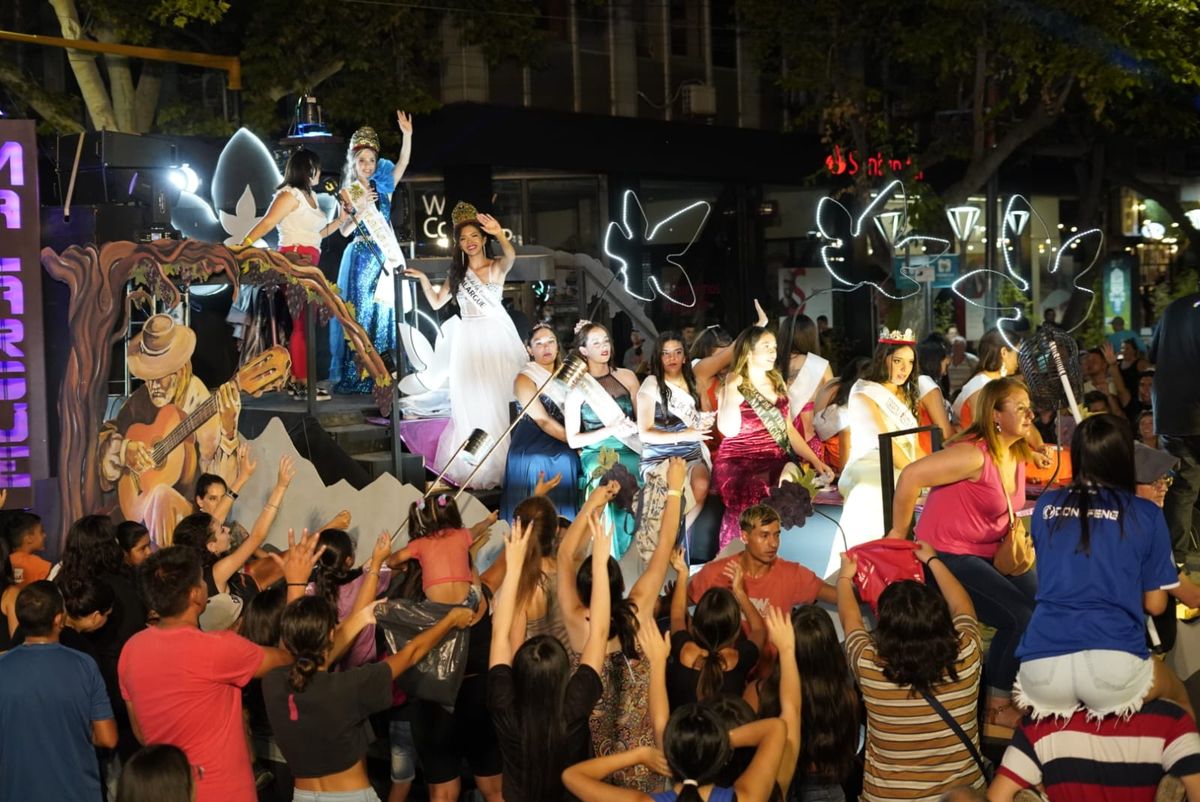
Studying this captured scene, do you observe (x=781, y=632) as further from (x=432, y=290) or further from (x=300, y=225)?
(x=300, y=225)

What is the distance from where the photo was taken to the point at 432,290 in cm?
987

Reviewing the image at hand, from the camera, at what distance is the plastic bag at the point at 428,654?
17.6 ft

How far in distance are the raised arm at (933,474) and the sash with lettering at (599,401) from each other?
9.19 feet

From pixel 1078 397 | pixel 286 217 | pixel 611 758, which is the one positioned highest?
pixel 286 217

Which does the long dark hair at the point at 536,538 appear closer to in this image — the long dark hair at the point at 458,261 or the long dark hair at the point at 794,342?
the long dark hair at the point at 458,261

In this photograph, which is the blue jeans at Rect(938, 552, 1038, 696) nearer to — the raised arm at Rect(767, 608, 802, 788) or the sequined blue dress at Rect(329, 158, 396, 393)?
the raised arm at Rect(767, 608, 802, 788)

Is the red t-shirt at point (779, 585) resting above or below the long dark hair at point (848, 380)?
below

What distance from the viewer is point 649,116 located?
23.1 m

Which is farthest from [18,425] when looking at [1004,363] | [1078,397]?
[1078,397]

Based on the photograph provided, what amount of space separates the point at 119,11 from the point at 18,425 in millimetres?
8360

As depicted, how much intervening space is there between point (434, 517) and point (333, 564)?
1.61ft

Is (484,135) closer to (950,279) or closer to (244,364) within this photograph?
(950,279)

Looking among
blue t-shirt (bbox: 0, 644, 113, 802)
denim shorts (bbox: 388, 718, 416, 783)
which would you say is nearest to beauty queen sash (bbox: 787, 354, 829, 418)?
denim shorts (bbox: 388, 718, 416, 783)

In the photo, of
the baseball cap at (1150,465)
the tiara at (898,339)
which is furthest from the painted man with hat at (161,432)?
the baseball cap at (1150,465)
